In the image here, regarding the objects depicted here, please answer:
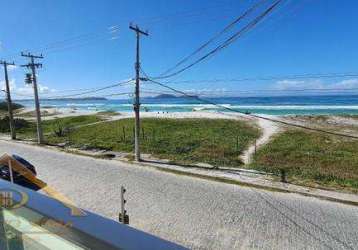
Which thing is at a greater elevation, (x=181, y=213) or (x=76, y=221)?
(x=76, y=221)

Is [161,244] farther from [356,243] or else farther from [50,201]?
[356,243]

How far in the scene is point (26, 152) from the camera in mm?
24875

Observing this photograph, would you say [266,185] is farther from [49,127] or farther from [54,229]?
[49,127]

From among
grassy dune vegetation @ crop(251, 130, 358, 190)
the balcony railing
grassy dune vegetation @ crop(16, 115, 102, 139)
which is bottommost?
grassy dune vegetation @ crop(16, 115, 102, 139)

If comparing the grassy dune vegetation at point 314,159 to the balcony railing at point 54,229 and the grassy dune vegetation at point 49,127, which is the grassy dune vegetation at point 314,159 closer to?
the balcony railing at point 54,229

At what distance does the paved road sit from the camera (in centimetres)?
943

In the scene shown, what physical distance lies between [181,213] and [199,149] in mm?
14074

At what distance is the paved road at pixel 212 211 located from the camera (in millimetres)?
9430

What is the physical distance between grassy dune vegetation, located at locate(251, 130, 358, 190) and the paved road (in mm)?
3603

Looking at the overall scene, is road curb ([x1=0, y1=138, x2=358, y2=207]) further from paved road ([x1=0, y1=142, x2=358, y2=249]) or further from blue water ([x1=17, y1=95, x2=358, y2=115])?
blue water ([x1=17, y1=95, x2=358, y2=115])

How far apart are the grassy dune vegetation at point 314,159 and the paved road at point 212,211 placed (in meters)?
3.60

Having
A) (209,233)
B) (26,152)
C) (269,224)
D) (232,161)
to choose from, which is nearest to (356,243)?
(269,224)

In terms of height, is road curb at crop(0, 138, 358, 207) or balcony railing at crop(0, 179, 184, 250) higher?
balcony railing at crop(0, 179, 184, 250)

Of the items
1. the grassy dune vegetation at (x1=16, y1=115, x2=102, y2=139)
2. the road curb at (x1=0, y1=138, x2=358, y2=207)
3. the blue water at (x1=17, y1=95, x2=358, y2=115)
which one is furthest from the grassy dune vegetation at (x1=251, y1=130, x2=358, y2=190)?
the blue water at (x1=17, y1=95, x2=358, y2=115)
